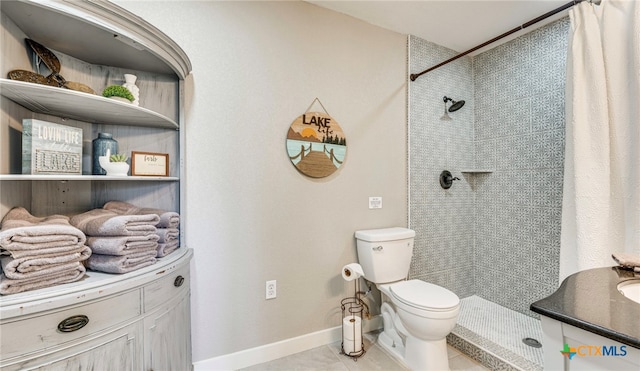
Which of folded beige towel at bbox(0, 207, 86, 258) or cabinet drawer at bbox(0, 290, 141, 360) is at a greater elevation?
folded beige towel at bbox(0, 207, 86, 258)

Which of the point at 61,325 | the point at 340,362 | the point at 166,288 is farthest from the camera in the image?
the point at 340,362

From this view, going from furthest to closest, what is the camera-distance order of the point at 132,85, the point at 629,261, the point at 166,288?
the point at 132,85 < the point at 166,288 < the point at 629,261

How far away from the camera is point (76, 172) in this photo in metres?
1.16

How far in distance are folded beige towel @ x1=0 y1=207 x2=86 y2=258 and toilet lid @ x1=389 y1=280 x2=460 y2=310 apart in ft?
5.41

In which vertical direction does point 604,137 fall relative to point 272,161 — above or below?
above

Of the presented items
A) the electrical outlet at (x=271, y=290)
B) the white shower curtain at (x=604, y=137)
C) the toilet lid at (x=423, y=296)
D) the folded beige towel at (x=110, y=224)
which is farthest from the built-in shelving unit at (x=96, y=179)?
the white shower curtain at (x=604, y=137)

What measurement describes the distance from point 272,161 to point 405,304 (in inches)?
48.7

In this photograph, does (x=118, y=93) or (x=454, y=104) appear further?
(x=454, y=104)

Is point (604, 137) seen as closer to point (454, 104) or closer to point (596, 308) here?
point (454, 104)

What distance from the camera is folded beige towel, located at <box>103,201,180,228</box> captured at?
135 centimetres

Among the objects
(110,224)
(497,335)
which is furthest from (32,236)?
(497,335)

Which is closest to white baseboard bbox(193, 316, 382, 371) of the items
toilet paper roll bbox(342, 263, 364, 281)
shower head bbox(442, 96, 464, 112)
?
toilet paper roll bbox(342, 263, 364, 281)

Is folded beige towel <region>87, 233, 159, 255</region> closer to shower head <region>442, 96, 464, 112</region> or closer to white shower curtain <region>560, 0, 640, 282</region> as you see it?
white shower curtain <region>560, 0, 640, 282</region>

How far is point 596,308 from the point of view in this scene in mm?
671
